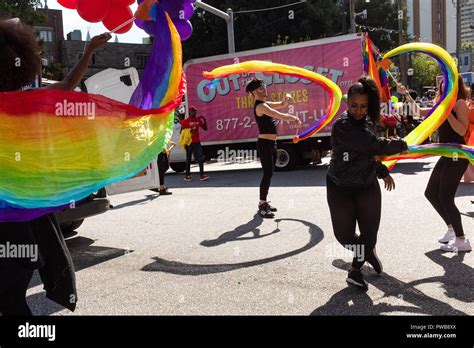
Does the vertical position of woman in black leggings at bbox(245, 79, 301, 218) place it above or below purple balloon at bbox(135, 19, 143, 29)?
below

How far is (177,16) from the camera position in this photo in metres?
4.79

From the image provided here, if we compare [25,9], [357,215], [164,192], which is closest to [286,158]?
[164,192]

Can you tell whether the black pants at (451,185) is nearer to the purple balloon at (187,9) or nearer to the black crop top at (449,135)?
the black crop top at (449,135)

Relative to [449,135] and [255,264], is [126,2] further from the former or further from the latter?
[449,135]

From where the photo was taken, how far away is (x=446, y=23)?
98.4 m

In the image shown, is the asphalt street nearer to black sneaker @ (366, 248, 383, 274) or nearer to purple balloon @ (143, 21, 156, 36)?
black sneaker @ (366, 248, 383, 274)

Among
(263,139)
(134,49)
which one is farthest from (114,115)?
(134,49)

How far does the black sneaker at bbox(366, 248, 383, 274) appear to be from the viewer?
178 inches

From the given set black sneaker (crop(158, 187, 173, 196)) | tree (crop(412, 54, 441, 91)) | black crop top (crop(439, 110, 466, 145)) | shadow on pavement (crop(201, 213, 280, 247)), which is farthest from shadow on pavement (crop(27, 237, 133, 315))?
tree (crop(412, 54, 441, 91))

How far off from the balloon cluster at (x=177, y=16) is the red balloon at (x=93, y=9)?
304mm

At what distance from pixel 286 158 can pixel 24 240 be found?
11.9 metres

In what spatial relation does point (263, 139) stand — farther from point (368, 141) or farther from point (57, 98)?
point (57, 98)

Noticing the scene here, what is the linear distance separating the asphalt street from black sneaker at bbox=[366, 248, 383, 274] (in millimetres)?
78
